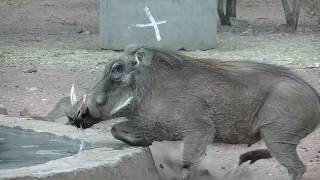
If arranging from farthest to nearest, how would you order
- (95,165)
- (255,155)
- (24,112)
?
(24,112) → (255,155) → (95,165)

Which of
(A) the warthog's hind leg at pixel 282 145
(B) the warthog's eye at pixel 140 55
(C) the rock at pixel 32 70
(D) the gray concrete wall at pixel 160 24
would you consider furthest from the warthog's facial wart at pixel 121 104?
(D) the gray concrete wall at pixel 160 24

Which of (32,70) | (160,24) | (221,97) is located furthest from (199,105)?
(160,24)

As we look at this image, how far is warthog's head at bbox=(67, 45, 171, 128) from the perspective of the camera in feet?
15.3

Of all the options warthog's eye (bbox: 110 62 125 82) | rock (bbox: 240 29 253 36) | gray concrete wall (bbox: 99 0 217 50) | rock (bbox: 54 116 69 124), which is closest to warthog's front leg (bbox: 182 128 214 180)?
warthog's eye (bbox: 110 62 125 82)

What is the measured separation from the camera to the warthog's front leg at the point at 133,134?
4.63m

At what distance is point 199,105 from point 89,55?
5210mm

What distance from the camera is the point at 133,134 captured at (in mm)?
4656

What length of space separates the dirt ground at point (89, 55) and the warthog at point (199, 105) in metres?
0.44

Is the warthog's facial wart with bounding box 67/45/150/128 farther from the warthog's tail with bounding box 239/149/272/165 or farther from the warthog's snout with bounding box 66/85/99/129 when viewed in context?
the warthog's tail with bounding box 239/149/272/165

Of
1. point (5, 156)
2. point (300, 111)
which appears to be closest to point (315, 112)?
point (300, 111)

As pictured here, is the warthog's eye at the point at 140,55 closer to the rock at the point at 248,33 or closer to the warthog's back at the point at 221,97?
the warthog's back at the point at 221,97

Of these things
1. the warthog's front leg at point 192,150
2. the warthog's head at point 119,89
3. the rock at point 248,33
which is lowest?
the rock at point 248,33

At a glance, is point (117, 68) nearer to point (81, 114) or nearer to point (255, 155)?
point (81, 114)

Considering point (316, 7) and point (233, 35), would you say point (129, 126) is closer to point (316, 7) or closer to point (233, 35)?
point (233, 35)
